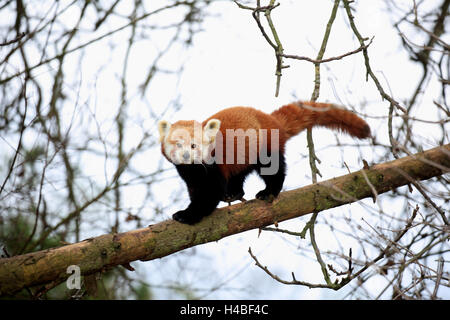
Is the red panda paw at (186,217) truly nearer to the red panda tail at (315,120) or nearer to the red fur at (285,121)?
the red fur at (285,121)

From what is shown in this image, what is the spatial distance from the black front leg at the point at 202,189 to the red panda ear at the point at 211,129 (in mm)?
279

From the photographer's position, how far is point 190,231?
3699mm

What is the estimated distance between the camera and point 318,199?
3.96m

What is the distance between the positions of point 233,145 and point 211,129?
0.36 metres

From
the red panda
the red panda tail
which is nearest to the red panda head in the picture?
the red panda

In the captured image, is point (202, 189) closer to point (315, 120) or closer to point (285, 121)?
point (285, 121)

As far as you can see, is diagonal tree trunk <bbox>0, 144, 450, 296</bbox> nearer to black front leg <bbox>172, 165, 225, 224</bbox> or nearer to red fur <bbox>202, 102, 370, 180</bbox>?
black front leg <bbox>172, 165, 225, 224</bbox>

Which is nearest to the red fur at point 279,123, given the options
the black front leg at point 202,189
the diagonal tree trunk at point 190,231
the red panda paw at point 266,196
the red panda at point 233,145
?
the red panda at point 233,145

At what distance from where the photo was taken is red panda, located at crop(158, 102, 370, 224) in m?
3.93

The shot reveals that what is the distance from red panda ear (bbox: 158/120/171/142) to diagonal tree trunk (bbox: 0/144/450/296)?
2.54ft
